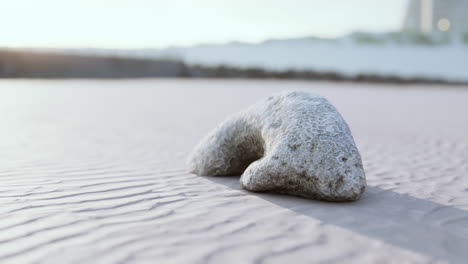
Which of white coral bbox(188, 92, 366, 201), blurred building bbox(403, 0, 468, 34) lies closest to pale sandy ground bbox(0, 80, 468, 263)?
white coral bbox(188, 92, 366, 201)

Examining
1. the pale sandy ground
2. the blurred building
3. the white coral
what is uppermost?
the blurred building

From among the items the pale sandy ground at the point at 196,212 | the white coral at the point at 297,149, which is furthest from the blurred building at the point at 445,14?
the white coral at the point at 297,149

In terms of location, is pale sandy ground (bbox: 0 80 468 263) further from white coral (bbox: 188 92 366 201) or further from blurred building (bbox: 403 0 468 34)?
blurred building (bbox: 403 0 468 34)

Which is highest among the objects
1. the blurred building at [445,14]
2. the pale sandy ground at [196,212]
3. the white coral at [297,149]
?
the blurred building at [445,14]

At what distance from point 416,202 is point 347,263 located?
5.20 feet

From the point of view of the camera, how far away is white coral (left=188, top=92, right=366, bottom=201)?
3.63 meters

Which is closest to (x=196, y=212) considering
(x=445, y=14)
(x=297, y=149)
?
(x=297, y=149)

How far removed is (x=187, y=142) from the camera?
7.11 meters

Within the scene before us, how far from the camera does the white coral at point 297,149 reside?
363 cm

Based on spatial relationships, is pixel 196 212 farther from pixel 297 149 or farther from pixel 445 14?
pixel 445 14

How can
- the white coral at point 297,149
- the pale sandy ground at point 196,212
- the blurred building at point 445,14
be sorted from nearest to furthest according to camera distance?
the pale sandy ground at point 196,212 < the white coral at point 297,149 < the blurred building at point 445,14

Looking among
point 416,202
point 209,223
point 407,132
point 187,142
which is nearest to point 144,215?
point 209,223

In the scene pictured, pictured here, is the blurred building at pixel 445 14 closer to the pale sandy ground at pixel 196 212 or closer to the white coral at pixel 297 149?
the pale sandy ground at pixel 196 212

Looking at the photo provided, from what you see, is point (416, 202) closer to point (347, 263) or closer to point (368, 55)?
point (347, 263)
